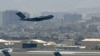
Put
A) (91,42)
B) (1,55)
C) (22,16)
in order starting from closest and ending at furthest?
(22,16), (1,55), (91,42)

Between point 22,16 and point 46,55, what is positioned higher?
point 22,16

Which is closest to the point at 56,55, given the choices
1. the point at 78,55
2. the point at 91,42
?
the point at 78,55

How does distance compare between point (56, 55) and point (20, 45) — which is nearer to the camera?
point (56, 55)

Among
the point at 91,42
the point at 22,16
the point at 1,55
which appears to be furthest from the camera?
the point at 91,42

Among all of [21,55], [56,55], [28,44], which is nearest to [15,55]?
[21,55]

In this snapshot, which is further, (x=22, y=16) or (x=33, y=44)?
(x=33, y=44)

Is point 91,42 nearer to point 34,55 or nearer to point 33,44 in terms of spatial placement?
point 33,44

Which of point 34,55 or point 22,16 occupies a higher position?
point 22,16

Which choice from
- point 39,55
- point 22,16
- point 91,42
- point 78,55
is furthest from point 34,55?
point 91,42

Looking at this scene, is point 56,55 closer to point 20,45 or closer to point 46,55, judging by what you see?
point 46,55
